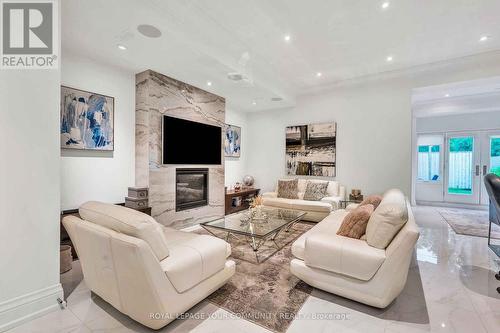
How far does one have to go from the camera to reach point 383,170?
15.2 ft

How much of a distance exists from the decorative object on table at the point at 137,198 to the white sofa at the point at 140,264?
4.85ft

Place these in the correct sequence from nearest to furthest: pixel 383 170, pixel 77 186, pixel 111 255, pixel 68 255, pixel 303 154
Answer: pixel 111 255 → pixel 68 255 → pixel 77 186 → pixel 383 170 → pixel 303 154

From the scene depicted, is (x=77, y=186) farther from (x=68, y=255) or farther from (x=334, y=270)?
(x=334, y=270)

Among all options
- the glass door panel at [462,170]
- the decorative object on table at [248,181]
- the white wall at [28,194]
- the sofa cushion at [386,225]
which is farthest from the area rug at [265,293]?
the glass door panel at [462,170]

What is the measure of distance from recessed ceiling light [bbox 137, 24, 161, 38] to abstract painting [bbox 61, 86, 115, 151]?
1.26 m

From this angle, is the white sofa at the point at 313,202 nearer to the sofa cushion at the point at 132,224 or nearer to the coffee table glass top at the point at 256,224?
the coffee table glass top at the point at 256,224

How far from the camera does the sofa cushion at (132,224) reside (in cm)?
150

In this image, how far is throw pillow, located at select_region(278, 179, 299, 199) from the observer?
5172 mm

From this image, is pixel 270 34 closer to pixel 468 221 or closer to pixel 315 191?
pixel 315 191

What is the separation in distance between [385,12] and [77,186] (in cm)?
453

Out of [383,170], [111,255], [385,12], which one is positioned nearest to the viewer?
[111,255]

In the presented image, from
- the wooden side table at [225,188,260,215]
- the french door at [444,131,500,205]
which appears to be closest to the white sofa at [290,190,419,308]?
the wooden side table at [225,188,260,215]

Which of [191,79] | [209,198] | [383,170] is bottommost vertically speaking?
[209,198]

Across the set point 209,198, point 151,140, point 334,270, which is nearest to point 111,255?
point 334,270
